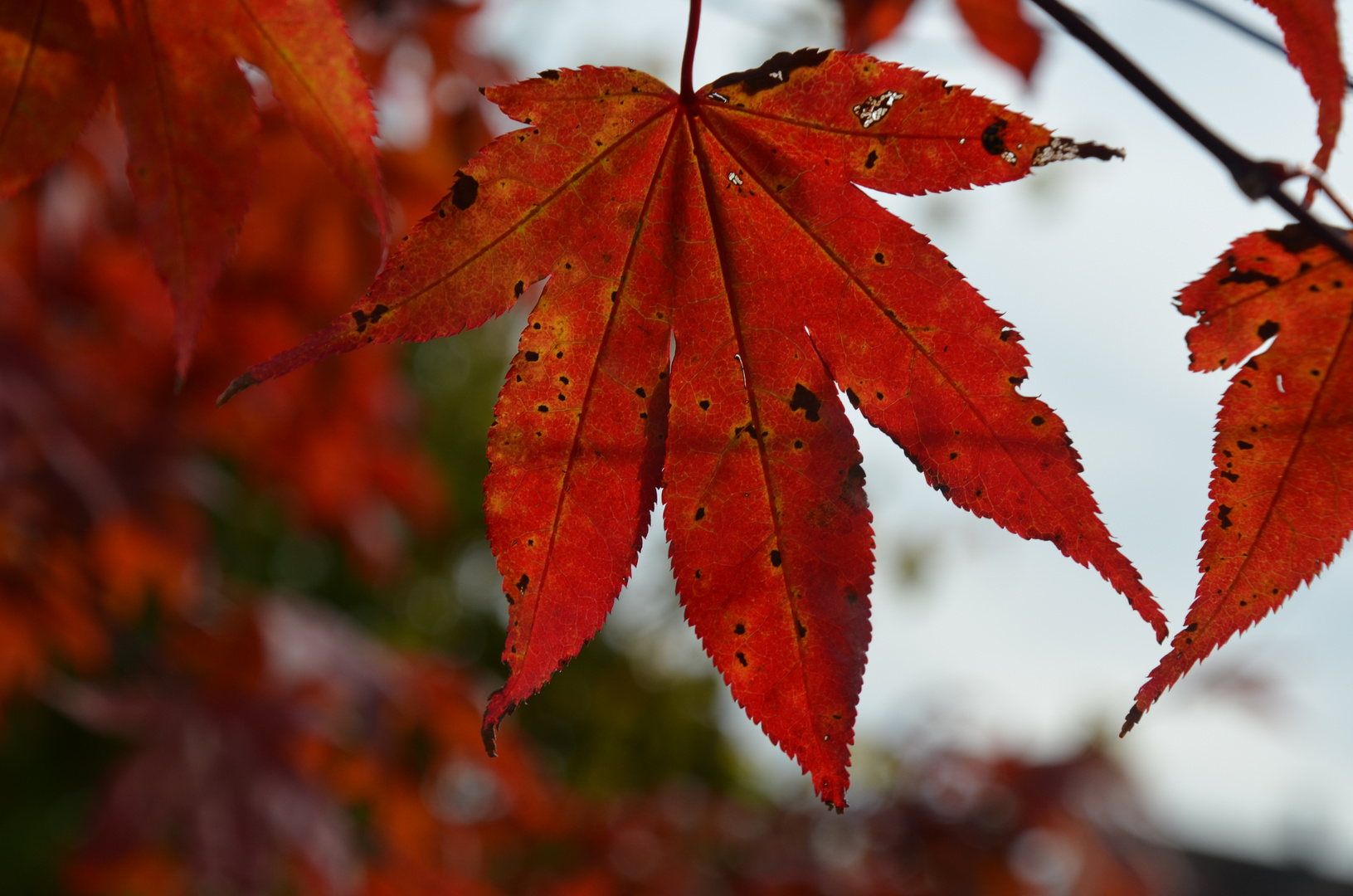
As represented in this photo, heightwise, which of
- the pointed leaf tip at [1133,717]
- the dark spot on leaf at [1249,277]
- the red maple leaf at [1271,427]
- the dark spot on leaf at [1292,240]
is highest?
the dark spot on leaf at [1292,240]

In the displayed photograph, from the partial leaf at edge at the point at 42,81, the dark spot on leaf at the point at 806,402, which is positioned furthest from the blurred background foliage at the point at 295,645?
the partial leaf at edge at the point at 42,81

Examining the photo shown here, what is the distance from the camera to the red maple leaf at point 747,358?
569mm

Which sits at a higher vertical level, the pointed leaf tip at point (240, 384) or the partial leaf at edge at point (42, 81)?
the partial leaf at edge at point (42, 81)

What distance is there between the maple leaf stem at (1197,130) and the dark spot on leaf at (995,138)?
2.6 inches

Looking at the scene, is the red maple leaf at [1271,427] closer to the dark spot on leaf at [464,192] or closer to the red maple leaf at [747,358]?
the red maple leaf at [747,358]

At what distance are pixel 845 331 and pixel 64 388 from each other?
75.7 inches

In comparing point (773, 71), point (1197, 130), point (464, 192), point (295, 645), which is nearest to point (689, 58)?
point (773, 71)

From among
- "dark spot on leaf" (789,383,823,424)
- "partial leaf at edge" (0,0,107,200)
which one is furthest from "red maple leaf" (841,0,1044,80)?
"partial leaf at edge" (0,0,107,200)

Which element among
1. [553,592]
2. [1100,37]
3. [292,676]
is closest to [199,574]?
[292,676]

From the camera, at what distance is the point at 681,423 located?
0.62 m

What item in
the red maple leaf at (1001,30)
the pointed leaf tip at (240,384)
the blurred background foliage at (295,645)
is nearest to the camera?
the pointed leaf tip at (240,384)

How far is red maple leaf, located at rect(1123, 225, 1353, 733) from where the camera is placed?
0.57 meters

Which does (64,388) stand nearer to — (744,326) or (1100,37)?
(744,326)

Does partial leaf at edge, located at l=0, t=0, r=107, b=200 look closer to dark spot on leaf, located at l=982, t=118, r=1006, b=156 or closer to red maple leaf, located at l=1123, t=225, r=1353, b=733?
dark spot on leaf, located at l=982, t=118, r=1006, b=156
